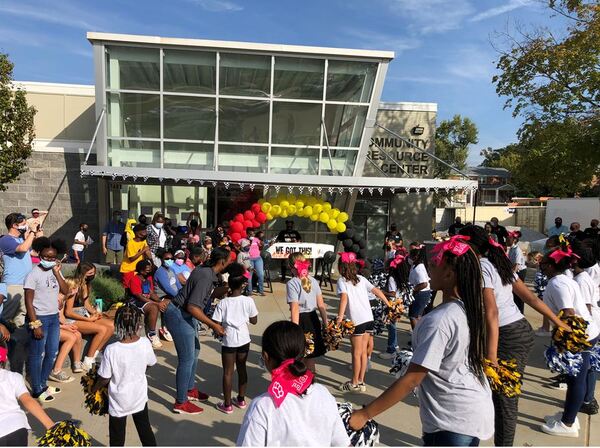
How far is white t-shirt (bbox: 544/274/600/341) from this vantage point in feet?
14.8

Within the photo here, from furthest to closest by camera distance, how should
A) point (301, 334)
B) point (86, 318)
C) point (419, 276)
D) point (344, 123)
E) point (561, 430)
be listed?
point (344, 123) < point (419, 276) < point (86, 318) < point (561, 430) < point (301, 334)

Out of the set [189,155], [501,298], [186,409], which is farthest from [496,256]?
[189,155]

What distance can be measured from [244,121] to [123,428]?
12.0 metres

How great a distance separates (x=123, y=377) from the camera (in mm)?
3584

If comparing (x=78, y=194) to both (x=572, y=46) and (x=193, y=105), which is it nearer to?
(x=193, y=105)

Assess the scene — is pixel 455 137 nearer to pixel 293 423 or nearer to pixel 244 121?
pixel 244 121

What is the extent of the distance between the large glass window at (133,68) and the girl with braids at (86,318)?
9.07 m

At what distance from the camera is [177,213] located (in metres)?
15.3

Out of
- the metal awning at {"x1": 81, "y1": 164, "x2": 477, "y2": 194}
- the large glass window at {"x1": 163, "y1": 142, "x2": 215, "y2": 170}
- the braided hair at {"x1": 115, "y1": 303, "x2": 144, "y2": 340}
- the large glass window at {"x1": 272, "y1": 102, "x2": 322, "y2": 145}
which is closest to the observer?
the braided hair at {"x1": 115, "y1": 303, "x2": 144, "y2": 340}

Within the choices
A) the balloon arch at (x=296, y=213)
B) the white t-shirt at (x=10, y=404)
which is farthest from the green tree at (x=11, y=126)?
the white t-shirt at (x=10, y=404)

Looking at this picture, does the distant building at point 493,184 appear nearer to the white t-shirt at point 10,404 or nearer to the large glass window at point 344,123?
the large glass window at point 344,123

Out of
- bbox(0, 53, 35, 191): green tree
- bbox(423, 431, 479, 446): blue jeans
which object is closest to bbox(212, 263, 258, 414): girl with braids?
bbox(423, 431, 479, 446): blue jeans

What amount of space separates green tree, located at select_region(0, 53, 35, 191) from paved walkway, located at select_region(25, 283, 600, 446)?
9586mm

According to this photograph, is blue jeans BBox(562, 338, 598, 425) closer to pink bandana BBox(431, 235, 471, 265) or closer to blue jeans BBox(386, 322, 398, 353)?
blue jeans BBox(386, 322, 398, 353)
